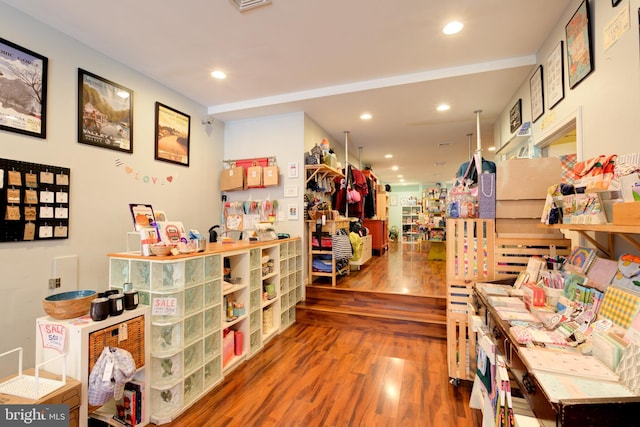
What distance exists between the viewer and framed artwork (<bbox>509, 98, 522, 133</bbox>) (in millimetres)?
3105

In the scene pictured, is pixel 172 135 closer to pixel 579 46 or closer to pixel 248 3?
pixel 248 3

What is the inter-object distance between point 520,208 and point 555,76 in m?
1.10

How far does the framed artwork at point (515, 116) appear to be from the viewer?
3105mm

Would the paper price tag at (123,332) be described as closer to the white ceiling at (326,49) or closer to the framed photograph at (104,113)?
the framed photograph at (104,113)

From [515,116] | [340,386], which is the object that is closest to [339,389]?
[340,386]

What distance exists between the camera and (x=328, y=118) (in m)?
4.17

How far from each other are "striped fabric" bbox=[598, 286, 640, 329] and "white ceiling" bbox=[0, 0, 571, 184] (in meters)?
2.00

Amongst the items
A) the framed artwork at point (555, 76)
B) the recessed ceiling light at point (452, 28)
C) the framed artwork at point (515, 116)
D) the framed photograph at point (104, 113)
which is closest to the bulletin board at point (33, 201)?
the framed photograph at point (104, 113)

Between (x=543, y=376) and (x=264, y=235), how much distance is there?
2.65 metres

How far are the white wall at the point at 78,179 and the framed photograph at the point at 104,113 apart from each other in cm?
6

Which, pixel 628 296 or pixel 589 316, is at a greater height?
pixel 628 296

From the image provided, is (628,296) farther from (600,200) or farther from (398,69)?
(398,69)

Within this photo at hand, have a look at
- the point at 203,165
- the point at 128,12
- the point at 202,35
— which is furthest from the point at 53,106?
the point at 203,165

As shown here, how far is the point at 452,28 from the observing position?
226cm
